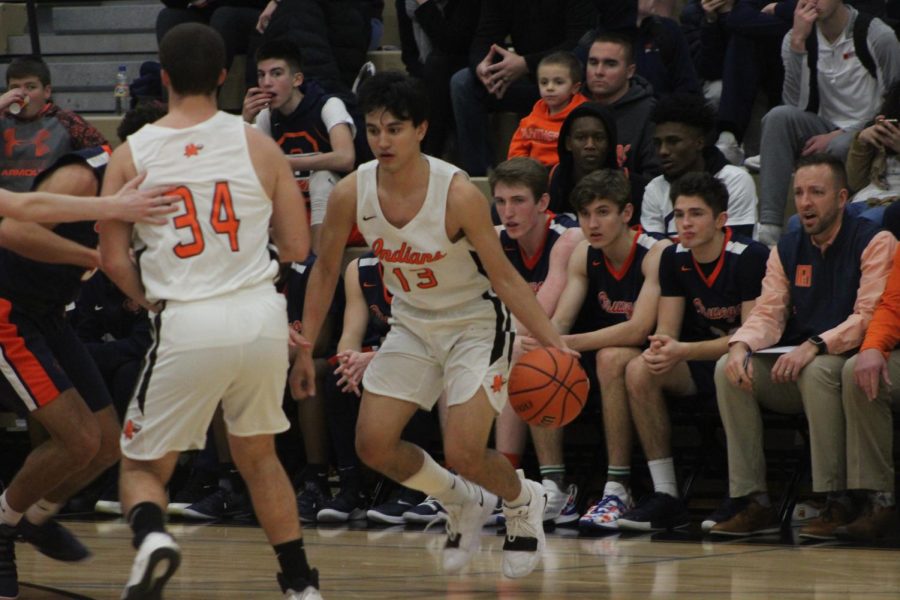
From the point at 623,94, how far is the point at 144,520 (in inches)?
194

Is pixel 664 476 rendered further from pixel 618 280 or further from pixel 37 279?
pixel 37 279

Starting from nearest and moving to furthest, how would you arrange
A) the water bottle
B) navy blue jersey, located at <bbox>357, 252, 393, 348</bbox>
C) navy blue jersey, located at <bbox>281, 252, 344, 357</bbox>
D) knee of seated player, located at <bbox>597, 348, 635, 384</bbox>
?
knee of seated player, located at <bbox>597, 348, 635, 384</bbox> → navy blue jersey, located at <bbox>357, 252, 393, 348</bbox> → navy blue jersey, located at <bbox>281, 252, 344, 357</bbox> → the water bottle

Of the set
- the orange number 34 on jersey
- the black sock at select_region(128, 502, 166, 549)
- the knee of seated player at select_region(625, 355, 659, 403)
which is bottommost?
the knee of seated player at select_region(625, 355, 659, 403)

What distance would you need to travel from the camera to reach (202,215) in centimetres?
423

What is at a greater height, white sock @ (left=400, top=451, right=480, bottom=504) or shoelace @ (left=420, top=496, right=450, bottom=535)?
white sock @ (left=400, top=451, right=480, bottom=504)

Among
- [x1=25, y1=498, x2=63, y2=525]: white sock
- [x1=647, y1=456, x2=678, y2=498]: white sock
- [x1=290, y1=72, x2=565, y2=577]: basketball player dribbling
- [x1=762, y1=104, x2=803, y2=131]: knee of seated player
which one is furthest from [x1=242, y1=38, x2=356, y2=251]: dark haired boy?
[x1=25, y1=498, x2=63, y2=525]: white sock

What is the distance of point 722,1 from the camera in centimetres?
881

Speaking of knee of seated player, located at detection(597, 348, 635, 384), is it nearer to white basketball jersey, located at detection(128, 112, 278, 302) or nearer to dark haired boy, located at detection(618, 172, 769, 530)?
dark haired boy, located at detection(618, 172, 769, 530)

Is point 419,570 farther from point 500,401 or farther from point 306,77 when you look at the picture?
point 306,77

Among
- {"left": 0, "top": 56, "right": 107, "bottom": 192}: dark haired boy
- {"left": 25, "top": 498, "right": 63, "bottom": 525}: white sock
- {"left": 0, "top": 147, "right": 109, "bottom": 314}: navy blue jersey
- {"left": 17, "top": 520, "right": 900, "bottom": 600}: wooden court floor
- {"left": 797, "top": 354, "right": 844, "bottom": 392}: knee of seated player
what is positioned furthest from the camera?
{"left": 0, "top": 56, "right": 107, "bottom": 192}: dark haired boy

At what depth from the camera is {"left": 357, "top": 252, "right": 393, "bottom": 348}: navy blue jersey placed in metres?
7.59

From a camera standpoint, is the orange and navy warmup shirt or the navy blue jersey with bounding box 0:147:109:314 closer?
the orange and navy warmup shirt

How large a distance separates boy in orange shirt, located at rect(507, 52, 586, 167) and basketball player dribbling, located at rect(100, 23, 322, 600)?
4.05 meters

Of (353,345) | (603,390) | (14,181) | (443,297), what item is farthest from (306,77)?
(443,297)
